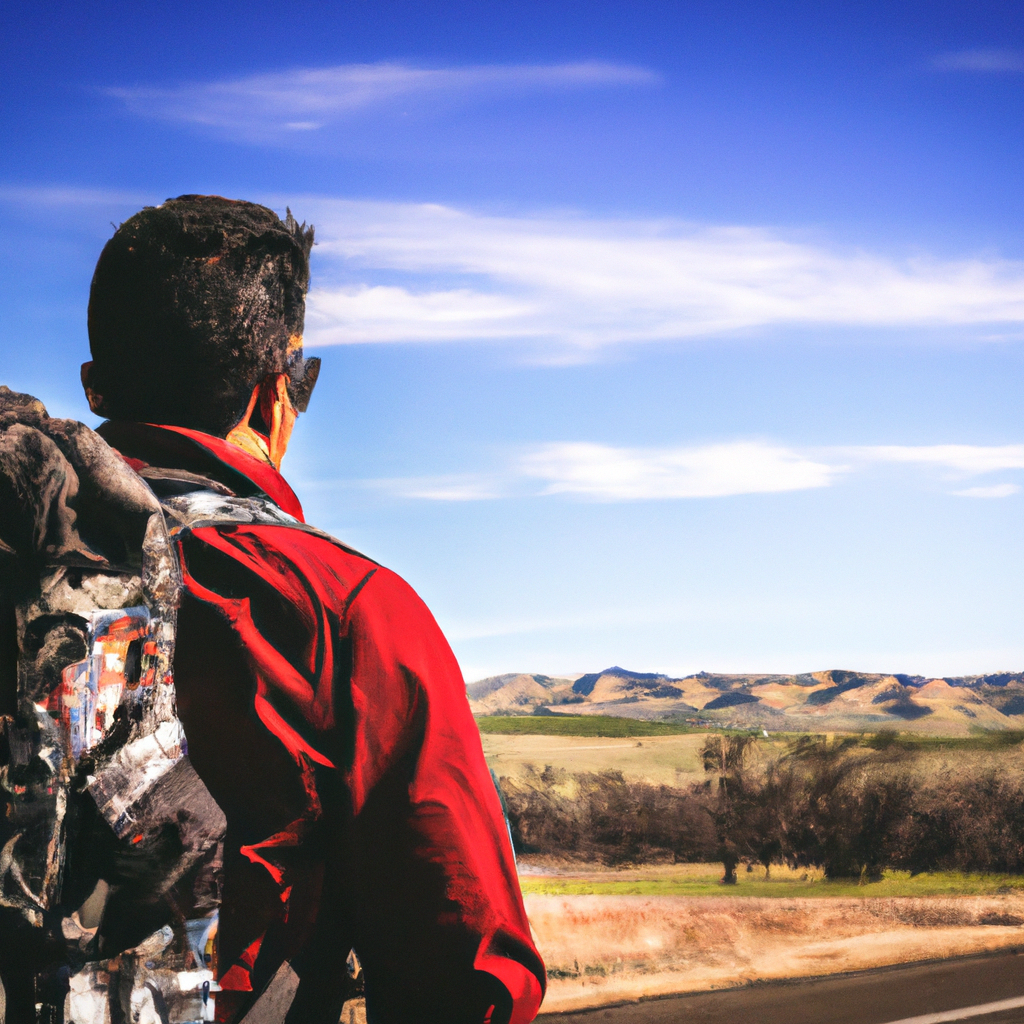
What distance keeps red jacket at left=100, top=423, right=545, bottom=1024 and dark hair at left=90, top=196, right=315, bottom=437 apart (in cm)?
43

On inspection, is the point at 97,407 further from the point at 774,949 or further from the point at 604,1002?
the point at 774,949

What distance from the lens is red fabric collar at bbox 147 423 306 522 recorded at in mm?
1835

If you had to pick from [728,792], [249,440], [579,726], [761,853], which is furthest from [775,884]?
[249,440]

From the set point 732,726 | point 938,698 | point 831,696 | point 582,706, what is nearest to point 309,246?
point 732,726

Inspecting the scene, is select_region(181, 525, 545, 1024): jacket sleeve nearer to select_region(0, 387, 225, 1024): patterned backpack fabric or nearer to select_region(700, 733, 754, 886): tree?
select_region(0, 387, 225, 1024): patterned backpack fabric

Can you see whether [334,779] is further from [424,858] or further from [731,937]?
[731,937]

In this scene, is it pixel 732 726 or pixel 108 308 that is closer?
pixel 108 308

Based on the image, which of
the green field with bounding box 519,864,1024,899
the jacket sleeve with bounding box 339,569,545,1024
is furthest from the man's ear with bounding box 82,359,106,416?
the green field with bounding box 519,864,1024,899

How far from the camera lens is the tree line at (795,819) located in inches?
968

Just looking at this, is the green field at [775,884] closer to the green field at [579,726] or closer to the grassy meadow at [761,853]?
the grassy meadow at [761,853]

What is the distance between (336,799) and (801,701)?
36.0 metres

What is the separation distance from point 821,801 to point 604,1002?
1053 cm

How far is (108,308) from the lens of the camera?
2021mm

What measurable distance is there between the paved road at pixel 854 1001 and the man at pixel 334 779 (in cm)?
1564
